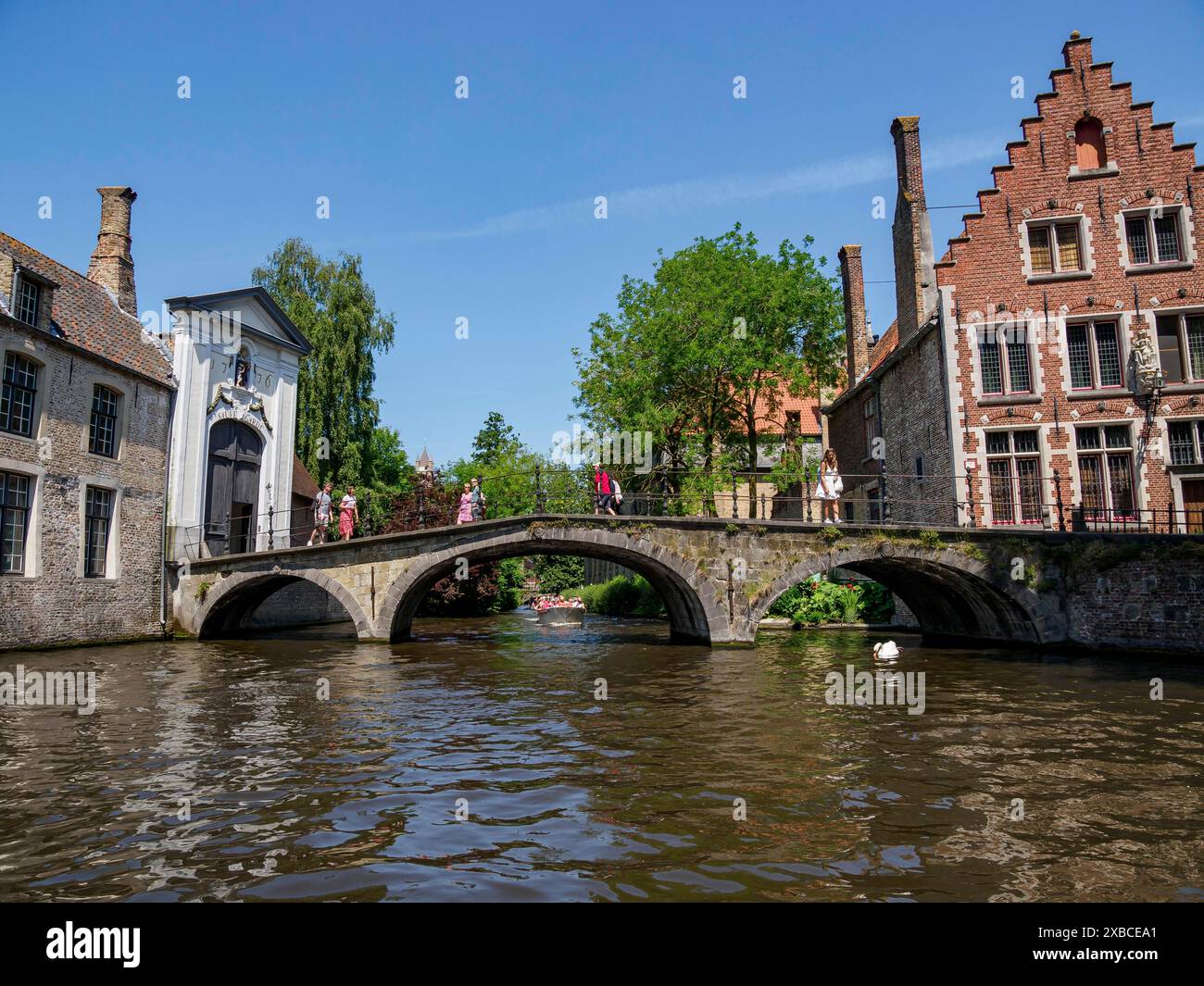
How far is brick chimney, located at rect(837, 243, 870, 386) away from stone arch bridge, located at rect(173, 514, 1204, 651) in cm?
978

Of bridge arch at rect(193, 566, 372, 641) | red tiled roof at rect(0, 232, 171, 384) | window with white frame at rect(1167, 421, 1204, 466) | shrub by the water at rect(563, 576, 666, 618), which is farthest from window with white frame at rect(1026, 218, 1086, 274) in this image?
red tiled roof at rect(0, 232, 171, 384)

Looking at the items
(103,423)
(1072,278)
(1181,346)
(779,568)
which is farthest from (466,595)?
(1181,346)

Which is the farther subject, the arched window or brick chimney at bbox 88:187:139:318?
brick chimney at bbox 88:187:139:318

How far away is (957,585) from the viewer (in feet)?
60.3

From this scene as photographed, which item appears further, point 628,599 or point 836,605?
point 628,599

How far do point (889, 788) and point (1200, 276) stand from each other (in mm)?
18498

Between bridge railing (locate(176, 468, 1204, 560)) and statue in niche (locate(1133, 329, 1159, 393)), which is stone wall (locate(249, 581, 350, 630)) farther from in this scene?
statue in niche (locate(1133, 329, 1159, 393))

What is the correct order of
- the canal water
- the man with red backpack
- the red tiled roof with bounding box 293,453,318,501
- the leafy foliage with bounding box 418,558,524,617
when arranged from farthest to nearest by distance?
the leafy foliage with bounding box 418,558,524,617 → the red tiled roof with bounding box 293,453,318,501 → the man with red backpack → the canal water

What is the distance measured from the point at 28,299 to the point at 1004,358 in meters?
21.3

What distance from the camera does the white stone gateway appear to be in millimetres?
19906

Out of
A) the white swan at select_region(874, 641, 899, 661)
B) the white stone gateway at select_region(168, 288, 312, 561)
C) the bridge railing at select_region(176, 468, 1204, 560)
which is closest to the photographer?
the white swan at select_region(874, 641, 899, 661)

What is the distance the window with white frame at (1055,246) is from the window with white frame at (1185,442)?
4414 millimetres

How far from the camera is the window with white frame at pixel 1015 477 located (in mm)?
18953

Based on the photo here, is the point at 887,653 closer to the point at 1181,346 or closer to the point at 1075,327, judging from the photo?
the point at 1075,327
